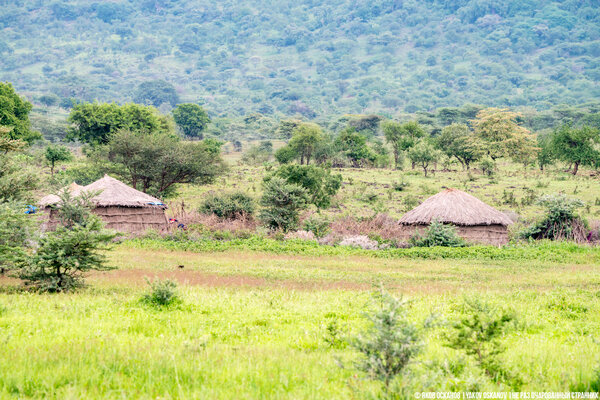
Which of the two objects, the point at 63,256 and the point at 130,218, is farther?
the point at 130,218

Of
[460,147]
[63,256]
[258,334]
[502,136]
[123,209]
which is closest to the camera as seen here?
[258,334]

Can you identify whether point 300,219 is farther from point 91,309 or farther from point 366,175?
point 366,175

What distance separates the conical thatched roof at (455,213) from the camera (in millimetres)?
24188

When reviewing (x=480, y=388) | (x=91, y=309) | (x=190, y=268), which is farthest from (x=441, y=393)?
(x=190, y=268)

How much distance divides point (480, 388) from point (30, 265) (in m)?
9.28

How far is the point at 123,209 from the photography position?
28.3 m

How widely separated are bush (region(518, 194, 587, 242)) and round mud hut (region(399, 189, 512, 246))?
1.52m

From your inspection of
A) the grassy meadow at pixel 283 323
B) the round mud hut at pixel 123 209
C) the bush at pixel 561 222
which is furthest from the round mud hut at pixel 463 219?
the round mud hut at pixel 123 209

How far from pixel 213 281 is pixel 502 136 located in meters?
56.3

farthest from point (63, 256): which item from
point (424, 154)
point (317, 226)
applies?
point (424, 154)

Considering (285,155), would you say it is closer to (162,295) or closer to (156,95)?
(162,295)

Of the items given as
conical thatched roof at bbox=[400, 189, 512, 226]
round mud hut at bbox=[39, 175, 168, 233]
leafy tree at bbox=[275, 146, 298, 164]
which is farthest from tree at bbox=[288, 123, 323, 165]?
conical thatched roof at bbox=[400, 189, 512, 226]

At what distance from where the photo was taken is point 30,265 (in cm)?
1079

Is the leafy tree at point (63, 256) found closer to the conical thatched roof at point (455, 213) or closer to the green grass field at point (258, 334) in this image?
the green grass field at point (258, 334)
